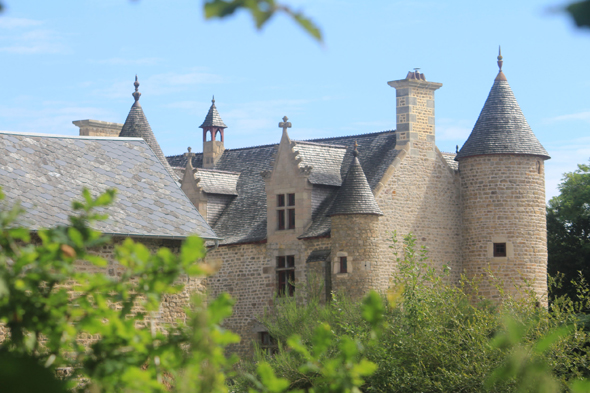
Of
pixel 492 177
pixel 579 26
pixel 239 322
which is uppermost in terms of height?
pixel 492 177

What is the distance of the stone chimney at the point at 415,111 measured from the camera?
27.5 meters

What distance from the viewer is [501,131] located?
1083 inches

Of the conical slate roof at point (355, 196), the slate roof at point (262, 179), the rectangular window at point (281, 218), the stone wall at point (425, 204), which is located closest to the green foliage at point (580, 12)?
the conical slate roof at point (355, 196)

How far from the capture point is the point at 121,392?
144 inches

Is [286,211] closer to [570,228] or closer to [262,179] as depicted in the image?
[262,179]

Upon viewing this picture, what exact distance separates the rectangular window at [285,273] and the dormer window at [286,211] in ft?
3.09

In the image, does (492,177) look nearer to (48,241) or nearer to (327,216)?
(327,216)

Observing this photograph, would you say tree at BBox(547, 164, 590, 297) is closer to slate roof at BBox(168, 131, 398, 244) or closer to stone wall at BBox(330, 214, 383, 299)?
slate roof at BBox(168, 131, 398, 244)

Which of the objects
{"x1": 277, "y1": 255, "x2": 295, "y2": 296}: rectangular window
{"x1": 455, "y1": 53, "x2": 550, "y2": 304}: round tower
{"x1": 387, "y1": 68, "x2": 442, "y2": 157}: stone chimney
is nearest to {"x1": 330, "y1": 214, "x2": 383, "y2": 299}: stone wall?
{"x1": 277, "y1": 255, "x2": 295, "y2": 296}: rectangular window

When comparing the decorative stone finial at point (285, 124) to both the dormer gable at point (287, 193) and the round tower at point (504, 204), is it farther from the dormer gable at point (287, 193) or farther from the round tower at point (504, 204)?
the round tower at point (504, 204)

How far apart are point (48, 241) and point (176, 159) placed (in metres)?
32.0

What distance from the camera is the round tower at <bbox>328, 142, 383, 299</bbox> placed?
25.2 metres

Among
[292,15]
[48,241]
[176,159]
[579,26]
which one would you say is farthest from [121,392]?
[176,159]

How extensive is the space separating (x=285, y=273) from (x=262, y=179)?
15.2 ft
